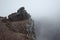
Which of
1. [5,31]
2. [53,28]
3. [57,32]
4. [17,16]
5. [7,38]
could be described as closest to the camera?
[7,38]

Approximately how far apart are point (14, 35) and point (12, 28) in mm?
6419

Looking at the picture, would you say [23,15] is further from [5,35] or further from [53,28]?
[53,28]

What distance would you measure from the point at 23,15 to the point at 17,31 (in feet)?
54.5

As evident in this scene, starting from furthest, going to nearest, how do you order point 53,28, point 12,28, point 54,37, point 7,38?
point 53,28, point 54,37, point 12,28, point 7,38

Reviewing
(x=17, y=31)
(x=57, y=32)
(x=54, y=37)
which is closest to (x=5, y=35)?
(x=17, y=31)

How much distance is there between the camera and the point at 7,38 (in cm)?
3709

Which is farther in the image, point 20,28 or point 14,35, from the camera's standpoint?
point 20,28

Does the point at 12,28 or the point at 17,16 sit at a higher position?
the point at 17,16

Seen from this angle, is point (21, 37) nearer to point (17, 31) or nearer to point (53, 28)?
point (17, 31)

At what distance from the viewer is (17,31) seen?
43.8 meters

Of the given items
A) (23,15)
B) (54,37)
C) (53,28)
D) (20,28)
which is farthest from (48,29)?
(20,28)

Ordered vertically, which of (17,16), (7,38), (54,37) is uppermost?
(17,16)

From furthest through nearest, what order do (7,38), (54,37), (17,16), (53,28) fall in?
(53,28), (54,37), (17,16), (7,38)

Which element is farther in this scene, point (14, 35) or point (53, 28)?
point (53, 28)
